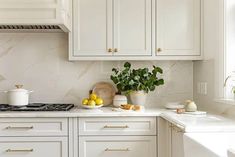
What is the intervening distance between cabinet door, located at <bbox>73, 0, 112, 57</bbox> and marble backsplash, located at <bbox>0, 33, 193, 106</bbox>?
1.04 feet

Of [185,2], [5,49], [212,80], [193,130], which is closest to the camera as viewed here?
[193,130]

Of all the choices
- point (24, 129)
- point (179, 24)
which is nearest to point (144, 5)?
point (179, 24)

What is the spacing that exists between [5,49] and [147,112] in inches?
61.4

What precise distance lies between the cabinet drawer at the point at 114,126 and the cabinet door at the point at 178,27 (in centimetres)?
70

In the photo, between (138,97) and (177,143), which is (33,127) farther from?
(177,143)

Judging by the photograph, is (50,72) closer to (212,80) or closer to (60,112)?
(60,112)

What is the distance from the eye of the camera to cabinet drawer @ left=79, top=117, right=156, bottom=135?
8.14 ft

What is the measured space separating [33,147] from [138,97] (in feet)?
3.42

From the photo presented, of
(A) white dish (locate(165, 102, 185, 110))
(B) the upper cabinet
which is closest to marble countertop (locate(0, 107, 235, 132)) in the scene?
(A) white dish (locate(165, 102, 185, 110))

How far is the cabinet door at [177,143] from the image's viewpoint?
2101 mm

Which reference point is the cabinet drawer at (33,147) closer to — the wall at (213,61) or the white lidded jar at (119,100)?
the white lidded jar at (119,100)

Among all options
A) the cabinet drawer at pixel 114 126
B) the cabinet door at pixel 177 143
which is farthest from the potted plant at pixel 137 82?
the cabinet door at pixel 177 143

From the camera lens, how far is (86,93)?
3053mm

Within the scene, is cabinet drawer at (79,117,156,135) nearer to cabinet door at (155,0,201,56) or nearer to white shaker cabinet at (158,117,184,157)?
white shaker cabinet at (158,117,184,157)
